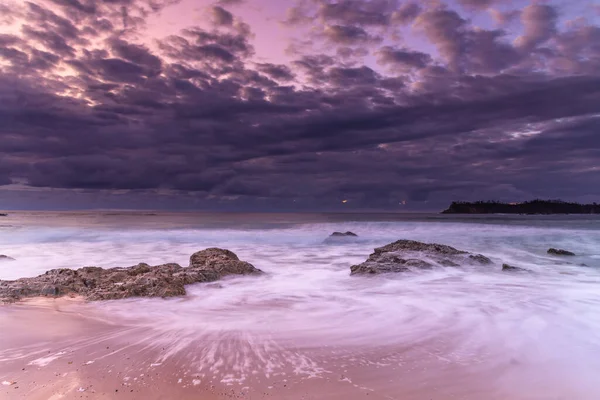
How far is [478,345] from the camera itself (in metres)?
4.89

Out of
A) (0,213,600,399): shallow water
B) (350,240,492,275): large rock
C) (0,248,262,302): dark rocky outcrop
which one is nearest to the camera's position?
(0,213,600,399): shallow water

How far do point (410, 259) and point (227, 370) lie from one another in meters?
8.00

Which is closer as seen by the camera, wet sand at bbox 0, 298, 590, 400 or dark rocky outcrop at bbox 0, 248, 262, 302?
wet sand at bbox 0, 298, 590, 400

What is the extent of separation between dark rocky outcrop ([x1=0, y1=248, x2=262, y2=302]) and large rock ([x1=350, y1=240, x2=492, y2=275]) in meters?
4.11

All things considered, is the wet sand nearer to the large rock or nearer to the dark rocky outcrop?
the dark rocky outcrop

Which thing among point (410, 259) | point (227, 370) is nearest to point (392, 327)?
point (227, 370)

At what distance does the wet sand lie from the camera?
11.5 ft

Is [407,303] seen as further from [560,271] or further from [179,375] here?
[560,271]

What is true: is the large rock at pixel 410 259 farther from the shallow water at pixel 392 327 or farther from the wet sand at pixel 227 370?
the wet sand at pixel 227 370

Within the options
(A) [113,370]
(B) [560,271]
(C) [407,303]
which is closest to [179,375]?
(A) [113,370]

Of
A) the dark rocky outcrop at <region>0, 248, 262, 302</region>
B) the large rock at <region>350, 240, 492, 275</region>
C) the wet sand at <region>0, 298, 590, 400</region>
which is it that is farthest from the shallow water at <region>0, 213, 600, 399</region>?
the large rock at <region>350, 240, 492, 275</region>

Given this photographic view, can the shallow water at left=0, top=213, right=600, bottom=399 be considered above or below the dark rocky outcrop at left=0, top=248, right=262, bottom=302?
below

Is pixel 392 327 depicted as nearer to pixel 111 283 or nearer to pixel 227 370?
pixel 227 370

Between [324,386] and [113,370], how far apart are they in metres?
2.16
